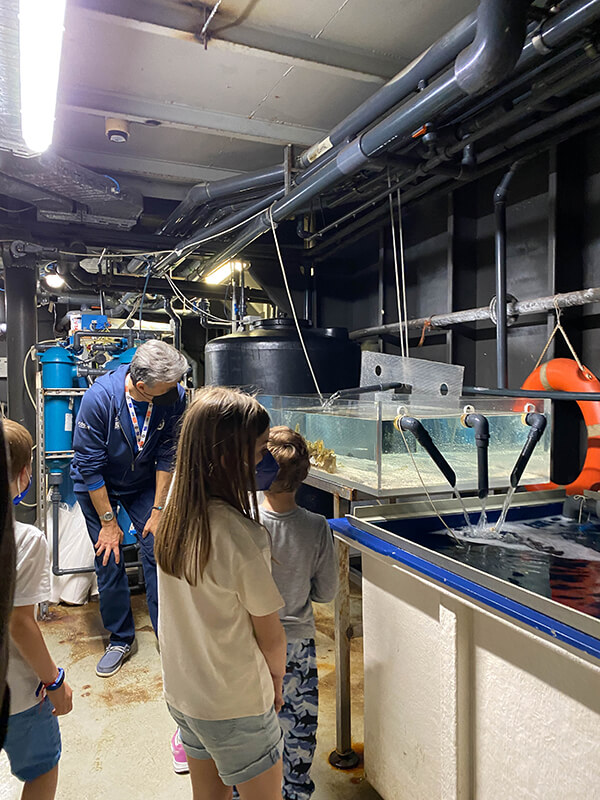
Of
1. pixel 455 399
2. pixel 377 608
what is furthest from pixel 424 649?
pixel 455 399

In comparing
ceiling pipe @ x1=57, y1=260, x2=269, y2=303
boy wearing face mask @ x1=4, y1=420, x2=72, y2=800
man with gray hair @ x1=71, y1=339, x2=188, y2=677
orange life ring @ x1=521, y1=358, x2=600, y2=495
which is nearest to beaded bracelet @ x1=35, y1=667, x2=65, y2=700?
boy wearing face mask @ x1=4, y1=420, x2=72, y2=800

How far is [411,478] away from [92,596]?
2291mm

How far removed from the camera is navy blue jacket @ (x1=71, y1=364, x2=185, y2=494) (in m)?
2.33

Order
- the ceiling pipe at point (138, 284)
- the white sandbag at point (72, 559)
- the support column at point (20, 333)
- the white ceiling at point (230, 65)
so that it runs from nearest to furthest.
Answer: the white ceiling at point (230, 65) < the white sandbag at point (72, 559) < the support column at point (20, 333) < the ceiling pipe at point (138, 284)

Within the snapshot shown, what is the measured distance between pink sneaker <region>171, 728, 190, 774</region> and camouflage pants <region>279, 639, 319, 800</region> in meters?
0.49

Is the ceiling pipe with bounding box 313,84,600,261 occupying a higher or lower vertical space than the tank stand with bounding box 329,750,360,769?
higher

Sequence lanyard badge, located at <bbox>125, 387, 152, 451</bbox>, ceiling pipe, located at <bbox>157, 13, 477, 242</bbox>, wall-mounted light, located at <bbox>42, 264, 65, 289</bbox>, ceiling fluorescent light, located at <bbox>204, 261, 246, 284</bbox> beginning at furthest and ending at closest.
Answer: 1. wall-mounted light, located at <bbox>42, 264, 65, 289</bbox>
2. ceiling fluorescent light, located at <bbox>204, 261, 246, 284</bbox>
3. lanyard badge, located at <bbox>125, 387, 152, 451</bbox>
4. ceiling pipe, located at <bbox>157, 13, 477, 242</bbox>

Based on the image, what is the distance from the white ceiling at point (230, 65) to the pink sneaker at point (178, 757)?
2359 mm

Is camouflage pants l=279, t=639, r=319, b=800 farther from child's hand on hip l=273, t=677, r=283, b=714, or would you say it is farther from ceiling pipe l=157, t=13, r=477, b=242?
ceiling pipe l=157, t=13, r=477, b=242

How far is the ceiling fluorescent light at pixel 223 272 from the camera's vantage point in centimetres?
348

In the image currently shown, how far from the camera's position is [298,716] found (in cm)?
132

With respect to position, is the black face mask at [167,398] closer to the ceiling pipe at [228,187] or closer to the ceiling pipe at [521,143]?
the ceiling pipe at [228,187]

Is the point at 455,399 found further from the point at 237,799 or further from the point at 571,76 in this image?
the point at 237,799

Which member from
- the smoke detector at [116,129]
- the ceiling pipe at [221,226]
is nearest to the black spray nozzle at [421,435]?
the ceiling pipe at [221,226]
